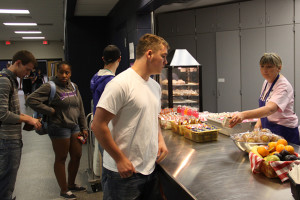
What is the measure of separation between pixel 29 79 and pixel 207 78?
31.9 feet

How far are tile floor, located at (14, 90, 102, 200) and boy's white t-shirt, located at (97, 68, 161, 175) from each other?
2.20m

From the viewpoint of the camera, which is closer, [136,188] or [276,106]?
[136,188]

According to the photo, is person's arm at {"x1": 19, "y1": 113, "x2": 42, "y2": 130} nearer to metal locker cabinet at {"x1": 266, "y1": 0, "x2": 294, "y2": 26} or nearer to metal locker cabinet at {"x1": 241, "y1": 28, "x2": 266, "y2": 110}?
metal locker cabinet at {"x1": 241, "y1": 28, "x2": 266, "y2": 110}

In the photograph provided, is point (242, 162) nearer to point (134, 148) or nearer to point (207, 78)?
point (134, 148)

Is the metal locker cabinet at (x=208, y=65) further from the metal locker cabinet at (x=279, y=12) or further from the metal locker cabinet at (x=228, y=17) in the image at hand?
the metal locker cabinet at (x=279, y=12)

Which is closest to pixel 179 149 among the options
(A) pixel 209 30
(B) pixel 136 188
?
(B) pixel 136 188

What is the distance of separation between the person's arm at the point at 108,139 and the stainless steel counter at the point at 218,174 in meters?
0.33

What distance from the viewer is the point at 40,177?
14.6 feet

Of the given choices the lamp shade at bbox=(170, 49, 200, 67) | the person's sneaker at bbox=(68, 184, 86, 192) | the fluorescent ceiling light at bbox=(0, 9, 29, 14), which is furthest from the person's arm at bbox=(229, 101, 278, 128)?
the fluorescent ceiling light at bbox=(0, 9, 29, 14)

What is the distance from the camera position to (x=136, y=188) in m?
1.81

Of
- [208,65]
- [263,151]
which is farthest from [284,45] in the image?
[263,151]

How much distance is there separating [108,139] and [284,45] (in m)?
5.34

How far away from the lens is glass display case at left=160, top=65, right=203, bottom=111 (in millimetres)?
5129

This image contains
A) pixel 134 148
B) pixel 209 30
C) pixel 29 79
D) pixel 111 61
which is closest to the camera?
pixel 134 148
